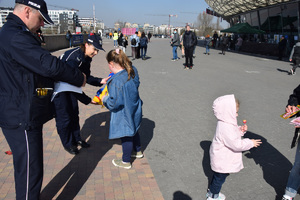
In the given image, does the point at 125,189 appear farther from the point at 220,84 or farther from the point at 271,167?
the point at 220,84

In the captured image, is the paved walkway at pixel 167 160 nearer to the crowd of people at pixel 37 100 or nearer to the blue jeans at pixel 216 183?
the blue jeans at pixel 216 183

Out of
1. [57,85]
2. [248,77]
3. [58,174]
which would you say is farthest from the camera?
[248,77]

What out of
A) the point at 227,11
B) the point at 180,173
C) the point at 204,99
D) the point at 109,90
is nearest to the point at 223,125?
the point at 180,173

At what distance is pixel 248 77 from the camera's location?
11.0 metres

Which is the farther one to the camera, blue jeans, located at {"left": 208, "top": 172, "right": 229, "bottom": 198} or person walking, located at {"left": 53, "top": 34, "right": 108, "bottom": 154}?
person walking, located at {"left": 53, "top": 34, "right": 108, "bottom": 154}

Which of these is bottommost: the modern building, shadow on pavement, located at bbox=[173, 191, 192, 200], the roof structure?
shadow on pavement, located at bbox=[173, 191, 192, 200]

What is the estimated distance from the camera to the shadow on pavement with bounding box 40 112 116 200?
10.2 ft

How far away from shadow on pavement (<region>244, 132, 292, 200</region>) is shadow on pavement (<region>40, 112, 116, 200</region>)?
8.10ft

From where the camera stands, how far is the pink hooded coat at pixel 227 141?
266 cm

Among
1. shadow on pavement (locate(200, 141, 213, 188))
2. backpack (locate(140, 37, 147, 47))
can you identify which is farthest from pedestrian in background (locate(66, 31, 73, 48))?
shadow on pavement (locate(200, 141, 213, 188))

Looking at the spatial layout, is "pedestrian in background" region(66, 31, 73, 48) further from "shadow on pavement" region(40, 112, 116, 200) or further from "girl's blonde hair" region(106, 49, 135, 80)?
"girl's blonde hair" region(106, 49, 135, 80)

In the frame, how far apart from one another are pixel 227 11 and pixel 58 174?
4174cm

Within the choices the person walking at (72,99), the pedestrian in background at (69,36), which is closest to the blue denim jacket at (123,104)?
the person walking at (72,99)

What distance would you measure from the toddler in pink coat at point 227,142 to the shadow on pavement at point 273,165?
2.96ft
